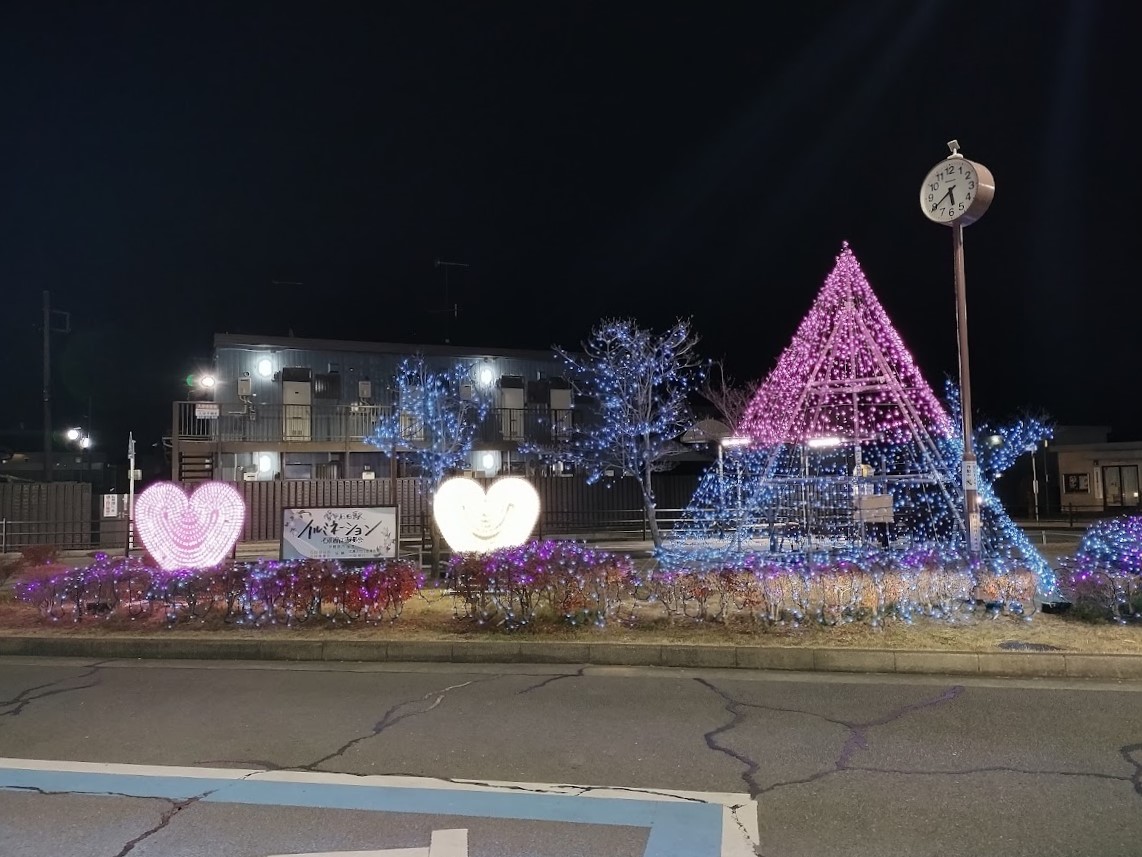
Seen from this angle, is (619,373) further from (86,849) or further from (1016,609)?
(86,849)

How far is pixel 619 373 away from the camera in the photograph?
20547 millimetres

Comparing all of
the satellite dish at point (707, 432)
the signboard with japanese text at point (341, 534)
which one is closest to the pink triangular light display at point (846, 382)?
the satellite dish at point (707, 432)

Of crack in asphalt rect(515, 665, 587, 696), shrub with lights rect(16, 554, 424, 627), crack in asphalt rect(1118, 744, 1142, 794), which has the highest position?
shrub with lights rect(16, 554, 424, 627)

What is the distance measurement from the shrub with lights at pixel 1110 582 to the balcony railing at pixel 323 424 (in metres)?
20.5

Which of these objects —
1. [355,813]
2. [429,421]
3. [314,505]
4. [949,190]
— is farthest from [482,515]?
[429,421]

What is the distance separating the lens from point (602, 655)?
26.7 ft

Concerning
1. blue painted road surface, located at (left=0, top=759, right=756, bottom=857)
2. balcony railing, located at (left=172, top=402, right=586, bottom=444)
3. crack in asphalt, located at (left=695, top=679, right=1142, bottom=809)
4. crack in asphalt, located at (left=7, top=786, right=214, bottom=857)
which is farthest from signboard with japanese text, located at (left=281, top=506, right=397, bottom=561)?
balcony railing, located at (left=172, top=402, right=586, bottom=444)

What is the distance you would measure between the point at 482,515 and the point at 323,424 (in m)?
16.8

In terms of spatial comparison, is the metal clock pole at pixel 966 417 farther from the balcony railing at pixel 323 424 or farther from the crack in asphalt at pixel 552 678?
the balcony railing at pixel 323 424

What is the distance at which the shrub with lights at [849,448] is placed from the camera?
13.8 metres

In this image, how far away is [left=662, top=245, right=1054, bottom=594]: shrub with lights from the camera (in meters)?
13.8

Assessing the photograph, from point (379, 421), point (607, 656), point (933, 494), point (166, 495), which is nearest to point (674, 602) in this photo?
point (607, 656)

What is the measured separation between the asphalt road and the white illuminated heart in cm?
432

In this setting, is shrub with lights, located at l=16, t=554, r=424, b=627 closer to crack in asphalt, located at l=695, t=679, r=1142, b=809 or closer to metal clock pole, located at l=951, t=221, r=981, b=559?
crack in asphalt, located at l=695, t=679, r=1142, b=809
